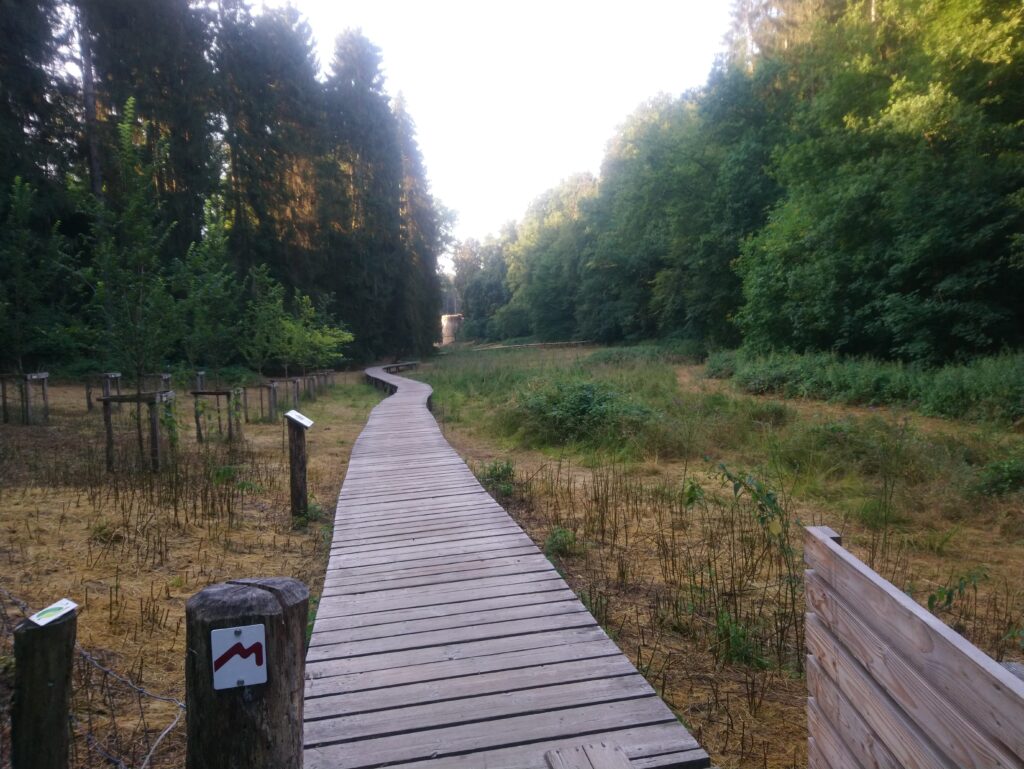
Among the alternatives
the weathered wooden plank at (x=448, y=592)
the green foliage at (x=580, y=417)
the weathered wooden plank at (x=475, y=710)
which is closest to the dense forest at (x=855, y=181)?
the green foliage at (x=580, y=417)

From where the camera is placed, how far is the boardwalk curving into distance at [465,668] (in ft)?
7.82

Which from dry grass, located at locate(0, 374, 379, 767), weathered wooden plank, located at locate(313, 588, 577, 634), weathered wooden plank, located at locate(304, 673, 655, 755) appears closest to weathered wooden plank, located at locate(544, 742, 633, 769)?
weathered wooden plank, located at locate(304, 673, 655, 755)

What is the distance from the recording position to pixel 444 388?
2177cm

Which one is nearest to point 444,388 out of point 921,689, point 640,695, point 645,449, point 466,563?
point 645,449

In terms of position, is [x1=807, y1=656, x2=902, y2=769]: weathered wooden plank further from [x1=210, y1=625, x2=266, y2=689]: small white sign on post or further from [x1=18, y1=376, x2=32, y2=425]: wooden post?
[x1=18, y1=376, x2=32, y2=425]: wooden post

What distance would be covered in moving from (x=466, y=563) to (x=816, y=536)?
2813mm

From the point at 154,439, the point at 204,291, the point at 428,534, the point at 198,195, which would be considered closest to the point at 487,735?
the point at 428,534

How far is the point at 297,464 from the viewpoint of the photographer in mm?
6215

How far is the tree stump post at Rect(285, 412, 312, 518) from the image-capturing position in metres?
6.14

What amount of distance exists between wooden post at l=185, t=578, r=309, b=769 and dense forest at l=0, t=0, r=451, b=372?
774 centimetres

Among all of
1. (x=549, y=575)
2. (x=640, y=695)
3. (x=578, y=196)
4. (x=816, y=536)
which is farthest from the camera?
(x=578, y=196)

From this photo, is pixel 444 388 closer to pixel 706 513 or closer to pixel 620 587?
pixel 706 513

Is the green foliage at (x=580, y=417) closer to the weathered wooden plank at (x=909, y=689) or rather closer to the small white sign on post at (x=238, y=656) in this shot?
the weathered wooden plank at (x=909, y=689)

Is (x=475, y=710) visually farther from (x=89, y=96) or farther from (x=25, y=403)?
(x=89, y=96)
